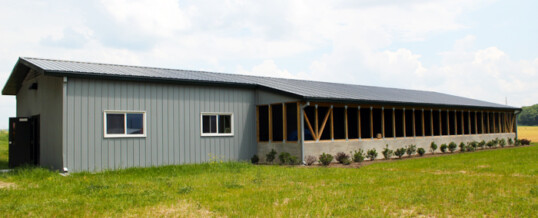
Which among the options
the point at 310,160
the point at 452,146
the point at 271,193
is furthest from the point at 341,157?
the point at 452,146

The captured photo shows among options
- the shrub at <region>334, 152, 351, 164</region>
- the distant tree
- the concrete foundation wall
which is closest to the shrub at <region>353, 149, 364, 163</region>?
the shrub at <region>334, 152, 351, 164</region>

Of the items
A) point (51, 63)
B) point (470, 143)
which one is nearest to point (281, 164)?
point (51, 63)

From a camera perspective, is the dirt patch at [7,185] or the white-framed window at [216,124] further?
the white-framed window at [216,124]

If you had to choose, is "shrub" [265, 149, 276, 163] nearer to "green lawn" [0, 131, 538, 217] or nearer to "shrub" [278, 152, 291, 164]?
"shrub" [278, 152, 291, 164]

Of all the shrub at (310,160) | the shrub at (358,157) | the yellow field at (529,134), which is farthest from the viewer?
the yellow field at (529,134)

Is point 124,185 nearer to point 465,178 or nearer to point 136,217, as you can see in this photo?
point 136,217

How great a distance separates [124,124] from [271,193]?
24.1ft

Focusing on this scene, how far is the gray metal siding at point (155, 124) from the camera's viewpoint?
45.1ft

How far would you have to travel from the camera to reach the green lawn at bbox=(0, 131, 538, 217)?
7590mm

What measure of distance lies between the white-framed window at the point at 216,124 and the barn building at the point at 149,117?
37 mm

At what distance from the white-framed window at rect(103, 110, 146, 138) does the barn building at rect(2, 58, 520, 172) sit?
0.03m

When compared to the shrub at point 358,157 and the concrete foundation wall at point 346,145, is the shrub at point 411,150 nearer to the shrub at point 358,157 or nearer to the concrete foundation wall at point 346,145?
the concrete foundation wall at point 346,145

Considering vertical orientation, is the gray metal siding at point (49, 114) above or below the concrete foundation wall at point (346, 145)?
above

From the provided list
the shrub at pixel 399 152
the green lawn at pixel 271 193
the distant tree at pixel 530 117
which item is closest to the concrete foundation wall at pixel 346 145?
the shrub at pixel 399 152
